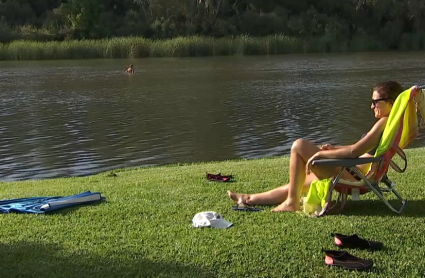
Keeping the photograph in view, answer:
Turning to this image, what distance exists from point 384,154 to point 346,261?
1.33 metres

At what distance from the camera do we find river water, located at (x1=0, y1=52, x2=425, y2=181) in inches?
518

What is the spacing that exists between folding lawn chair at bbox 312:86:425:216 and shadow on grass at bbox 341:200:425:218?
10cm

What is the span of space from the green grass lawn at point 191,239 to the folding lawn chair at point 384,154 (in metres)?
0.24

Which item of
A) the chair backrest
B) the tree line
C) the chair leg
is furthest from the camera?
the tree line

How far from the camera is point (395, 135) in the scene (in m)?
4.88

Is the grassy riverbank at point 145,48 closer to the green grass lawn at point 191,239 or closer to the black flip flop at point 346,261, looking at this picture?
the green grass lawn at point 191,239

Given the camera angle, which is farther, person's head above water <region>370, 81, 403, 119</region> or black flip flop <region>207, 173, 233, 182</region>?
black flip flop <region>207, 173, 233, 182</region>

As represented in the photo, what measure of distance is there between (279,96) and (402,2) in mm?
47165

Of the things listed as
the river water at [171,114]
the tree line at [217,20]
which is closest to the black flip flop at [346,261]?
the river water at [171,114]

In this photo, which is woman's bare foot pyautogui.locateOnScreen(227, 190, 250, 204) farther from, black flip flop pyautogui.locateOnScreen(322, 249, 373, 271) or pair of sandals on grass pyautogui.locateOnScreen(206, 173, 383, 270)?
black flip flop pyautogui.locateOnScreen(322, 249, 373, 271)

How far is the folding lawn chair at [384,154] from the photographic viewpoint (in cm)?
488

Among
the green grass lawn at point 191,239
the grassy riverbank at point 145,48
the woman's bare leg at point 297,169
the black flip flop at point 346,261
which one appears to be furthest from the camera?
the grassy riverbank at point 145,48

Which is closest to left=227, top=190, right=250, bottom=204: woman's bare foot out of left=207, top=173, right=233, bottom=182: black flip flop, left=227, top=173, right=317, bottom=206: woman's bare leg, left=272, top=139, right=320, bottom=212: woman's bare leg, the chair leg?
left=227, top=173, right=317, bottom=206: woman's bare leg

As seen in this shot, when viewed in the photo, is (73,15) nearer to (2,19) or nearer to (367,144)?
(2,19)
